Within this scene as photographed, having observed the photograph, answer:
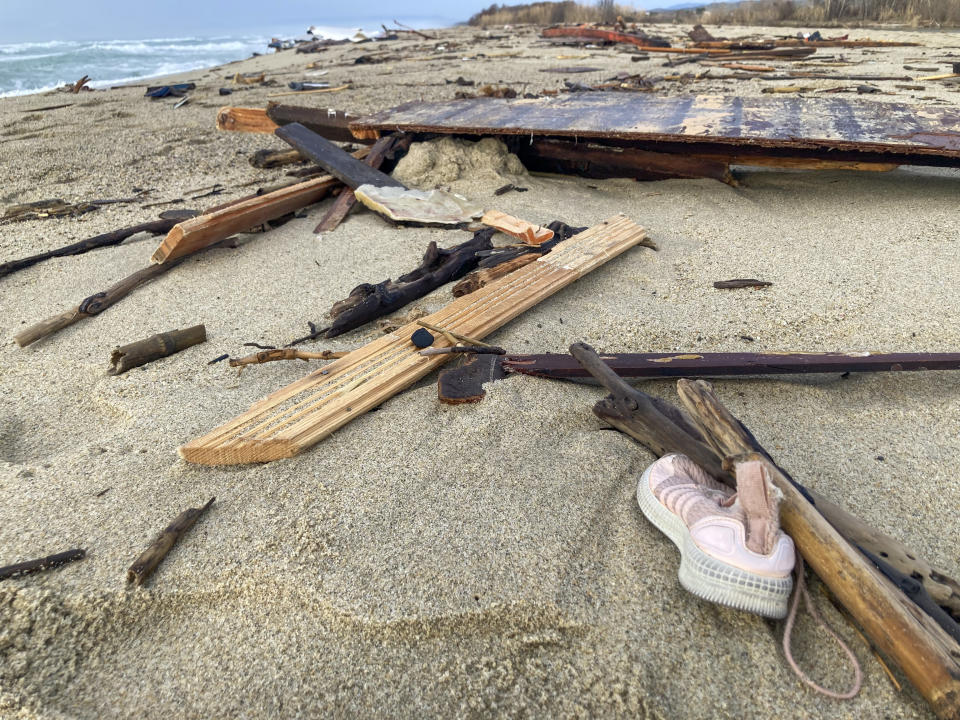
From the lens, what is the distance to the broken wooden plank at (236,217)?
3.92m

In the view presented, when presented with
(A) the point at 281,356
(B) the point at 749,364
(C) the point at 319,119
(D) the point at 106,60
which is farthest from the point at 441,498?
(D) the point at 106,60

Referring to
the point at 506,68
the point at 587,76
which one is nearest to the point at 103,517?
the point at 587,76

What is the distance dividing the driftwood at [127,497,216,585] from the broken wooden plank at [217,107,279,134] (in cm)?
487

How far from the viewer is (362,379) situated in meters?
2.48

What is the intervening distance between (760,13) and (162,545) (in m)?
23.1

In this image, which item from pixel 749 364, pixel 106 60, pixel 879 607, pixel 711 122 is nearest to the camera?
pixel 879 607

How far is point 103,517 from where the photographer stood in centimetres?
197

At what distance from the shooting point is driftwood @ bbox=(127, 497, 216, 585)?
5.73ft

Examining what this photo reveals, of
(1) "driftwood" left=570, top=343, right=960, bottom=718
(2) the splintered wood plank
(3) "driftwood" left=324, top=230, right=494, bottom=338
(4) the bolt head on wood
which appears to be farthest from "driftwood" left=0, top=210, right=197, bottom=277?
(1) "driftwood" left=570, top=343, right=960, bottom=718

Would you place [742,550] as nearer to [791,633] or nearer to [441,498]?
[791,633]

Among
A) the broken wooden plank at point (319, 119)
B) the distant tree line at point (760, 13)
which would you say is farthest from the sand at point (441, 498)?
the distant tree line at point (760, 13)

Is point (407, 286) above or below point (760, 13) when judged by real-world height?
below

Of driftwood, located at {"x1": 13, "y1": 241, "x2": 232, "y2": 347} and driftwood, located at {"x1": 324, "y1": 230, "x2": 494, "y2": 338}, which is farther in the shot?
driftwood, located at {"x1": 13, "y1": 241, "x2": 232, "y2": 347}

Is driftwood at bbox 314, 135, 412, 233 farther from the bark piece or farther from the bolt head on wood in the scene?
the bark piece
